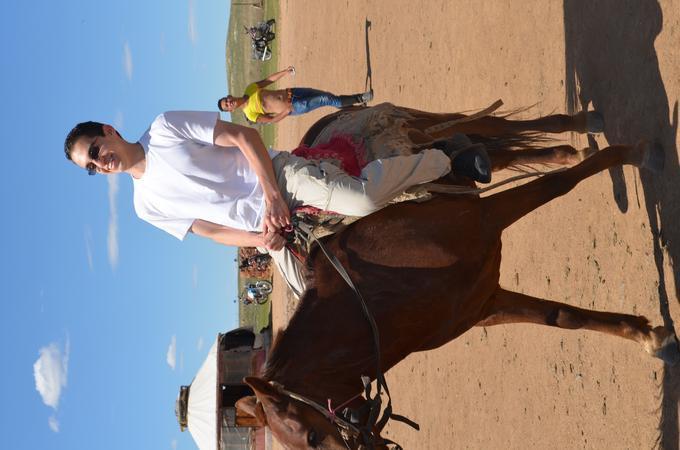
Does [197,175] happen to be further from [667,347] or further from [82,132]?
[667,347]

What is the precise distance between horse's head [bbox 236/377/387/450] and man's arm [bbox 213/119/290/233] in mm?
1039

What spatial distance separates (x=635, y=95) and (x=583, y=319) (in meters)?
1.72

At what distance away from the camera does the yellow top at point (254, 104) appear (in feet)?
32.0

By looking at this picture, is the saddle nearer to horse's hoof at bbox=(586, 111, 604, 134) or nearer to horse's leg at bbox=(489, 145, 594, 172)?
horse's leg at bbox=(489, 145, 594, 172)

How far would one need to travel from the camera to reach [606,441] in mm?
5062

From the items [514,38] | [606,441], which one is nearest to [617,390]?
[606,441]

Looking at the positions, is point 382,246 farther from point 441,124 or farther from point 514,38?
point 514,38

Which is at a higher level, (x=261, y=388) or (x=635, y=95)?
(x=635, y=95)

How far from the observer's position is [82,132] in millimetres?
3963

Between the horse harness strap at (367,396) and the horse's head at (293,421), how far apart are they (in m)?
0.04

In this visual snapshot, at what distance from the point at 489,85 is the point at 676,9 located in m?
3.43

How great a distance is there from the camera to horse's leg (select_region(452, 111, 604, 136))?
5402 mm

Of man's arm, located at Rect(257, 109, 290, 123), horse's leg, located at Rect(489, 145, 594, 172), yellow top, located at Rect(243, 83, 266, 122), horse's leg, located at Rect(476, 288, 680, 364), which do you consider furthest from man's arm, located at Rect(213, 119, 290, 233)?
yellow top, located at Rect(243, 83, 266, 122)

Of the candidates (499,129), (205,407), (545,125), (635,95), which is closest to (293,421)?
(499,129)
